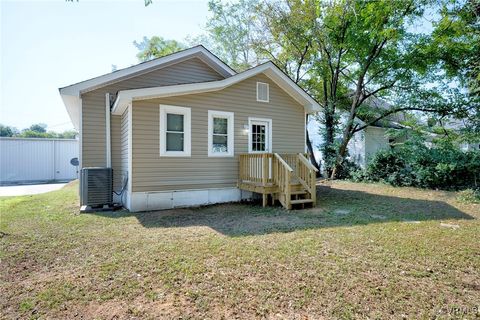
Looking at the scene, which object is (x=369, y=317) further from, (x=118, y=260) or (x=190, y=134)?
(x=190, y=134)

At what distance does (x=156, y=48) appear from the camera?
61.7ft

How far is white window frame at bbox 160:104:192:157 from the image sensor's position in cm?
702

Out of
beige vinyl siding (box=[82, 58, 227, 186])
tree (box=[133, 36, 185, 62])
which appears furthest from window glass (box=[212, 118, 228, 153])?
tree (box=[133, 36, 185, 62])

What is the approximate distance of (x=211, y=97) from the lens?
7.70 meters

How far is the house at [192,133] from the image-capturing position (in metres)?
6.86

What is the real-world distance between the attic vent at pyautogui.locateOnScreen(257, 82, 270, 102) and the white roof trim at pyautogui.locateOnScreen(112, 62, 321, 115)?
1.23 feet

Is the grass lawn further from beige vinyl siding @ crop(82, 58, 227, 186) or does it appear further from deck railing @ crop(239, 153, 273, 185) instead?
beige vinyl siding @ crop(82, 58, 227, 186)

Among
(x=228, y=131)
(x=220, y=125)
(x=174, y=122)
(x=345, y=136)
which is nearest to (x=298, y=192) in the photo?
(x=228, y=131)

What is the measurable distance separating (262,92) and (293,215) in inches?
170

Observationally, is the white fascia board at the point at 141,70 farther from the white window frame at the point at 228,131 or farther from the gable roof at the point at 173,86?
the white window frame at the point at 228,131

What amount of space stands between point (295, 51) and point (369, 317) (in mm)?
14845

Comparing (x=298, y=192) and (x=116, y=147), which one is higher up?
(x=116, y=147)

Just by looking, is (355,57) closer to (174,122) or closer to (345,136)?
(345,136)

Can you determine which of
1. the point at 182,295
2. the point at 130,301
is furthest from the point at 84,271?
the point at 182,295
